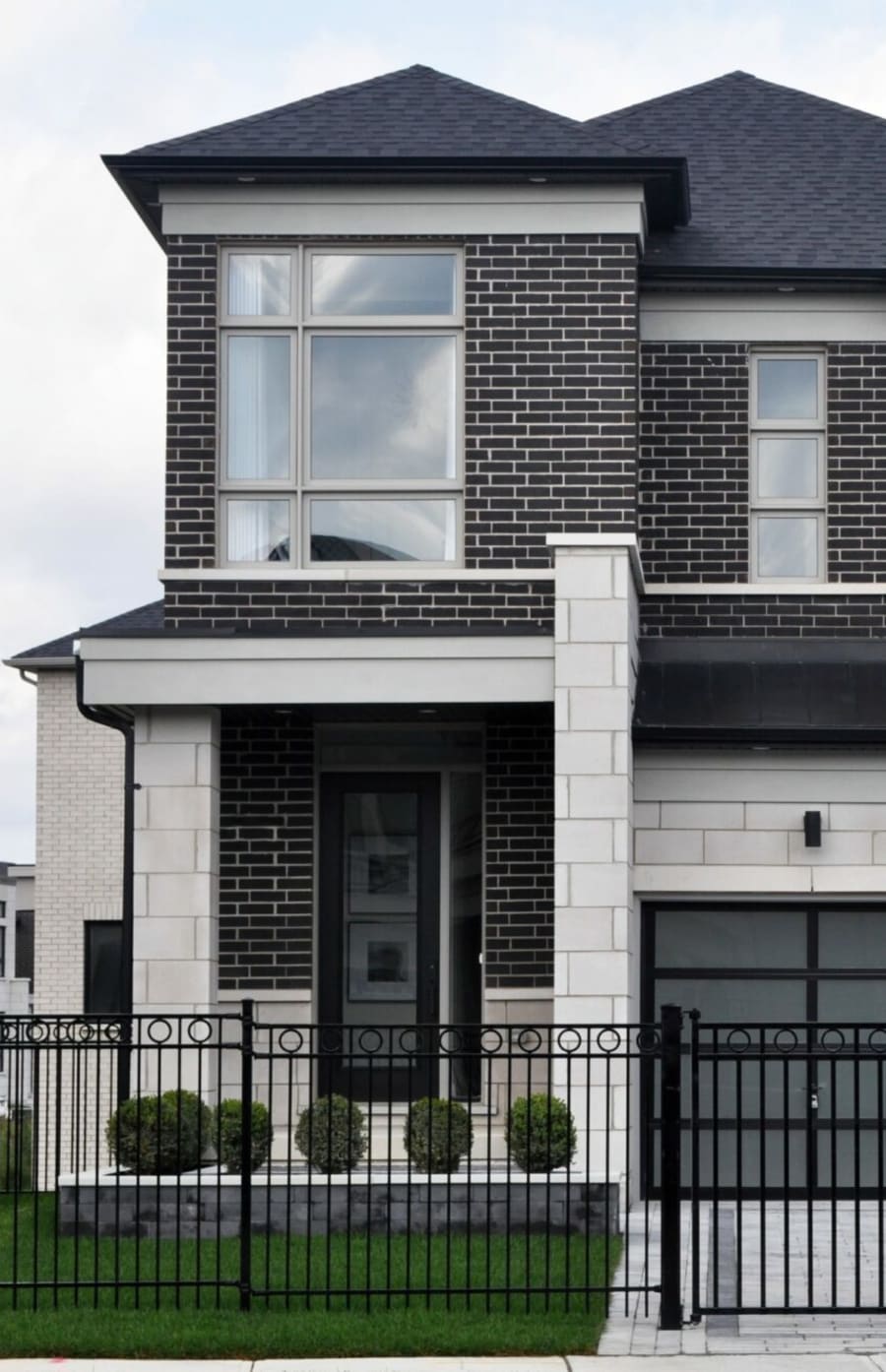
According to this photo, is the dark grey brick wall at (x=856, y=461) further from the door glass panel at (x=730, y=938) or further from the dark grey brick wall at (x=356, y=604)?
the dark grey brick wall at (x=356, y=604)

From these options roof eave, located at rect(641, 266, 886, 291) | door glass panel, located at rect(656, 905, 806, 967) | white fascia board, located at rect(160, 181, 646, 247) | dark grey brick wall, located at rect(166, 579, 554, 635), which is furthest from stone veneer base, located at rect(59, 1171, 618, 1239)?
roof eave, located at rect(641, 266, 886, 291)

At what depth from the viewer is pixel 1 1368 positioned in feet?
32.9

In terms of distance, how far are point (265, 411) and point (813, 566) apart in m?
4.92

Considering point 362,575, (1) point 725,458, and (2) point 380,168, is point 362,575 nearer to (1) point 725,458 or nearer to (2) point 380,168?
(2) point 380,168

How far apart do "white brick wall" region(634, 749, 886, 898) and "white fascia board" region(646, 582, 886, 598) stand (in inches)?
64.9

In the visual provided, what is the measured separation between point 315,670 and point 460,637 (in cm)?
110

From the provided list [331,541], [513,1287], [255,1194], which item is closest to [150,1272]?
[255,1194]

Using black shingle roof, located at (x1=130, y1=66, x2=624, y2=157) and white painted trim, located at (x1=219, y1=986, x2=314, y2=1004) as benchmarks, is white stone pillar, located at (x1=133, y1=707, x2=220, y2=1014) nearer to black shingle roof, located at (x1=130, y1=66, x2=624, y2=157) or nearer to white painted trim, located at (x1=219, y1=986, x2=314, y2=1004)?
white painted trim, located at (x1=219, y1=986, x2=314, y2=1004)

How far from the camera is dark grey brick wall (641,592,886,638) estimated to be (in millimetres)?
17984

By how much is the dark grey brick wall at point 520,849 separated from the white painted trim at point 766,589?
1.73 meters

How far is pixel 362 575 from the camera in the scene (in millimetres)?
16500

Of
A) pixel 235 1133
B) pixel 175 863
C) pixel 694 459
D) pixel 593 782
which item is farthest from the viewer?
pixel 694 459

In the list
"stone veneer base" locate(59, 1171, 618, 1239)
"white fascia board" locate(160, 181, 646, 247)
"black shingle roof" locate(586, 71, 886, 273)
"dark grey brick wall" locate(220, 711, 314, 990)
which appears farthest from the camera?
"black shingle roof" locate(586, 71, 886, 273)

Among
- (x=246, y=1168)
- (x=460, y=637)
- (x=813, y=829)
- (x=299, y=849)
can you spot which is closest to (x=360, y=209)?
(x=460, y=637)
